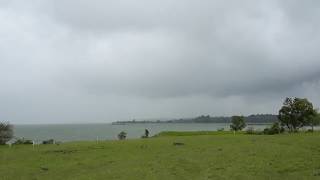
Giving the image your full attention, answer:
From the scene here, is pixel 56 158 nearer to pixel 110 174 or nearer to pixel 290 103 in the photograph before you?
pixel 110 174

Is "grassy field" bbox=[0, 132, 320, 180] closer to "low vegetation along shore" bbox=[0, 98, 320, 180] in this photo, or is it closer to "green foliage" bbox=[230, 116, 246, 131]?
"low vegetation along shore" bbox=[0, 98, 320, 180]

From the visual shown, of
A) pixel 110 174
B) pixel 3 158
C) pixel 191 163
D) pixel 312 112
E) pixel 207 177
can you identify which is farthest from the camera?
pixel 312 112

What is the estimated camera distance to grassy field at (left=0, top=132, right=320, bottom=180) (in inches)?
1286

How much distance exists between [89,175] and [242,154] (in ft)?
48.4

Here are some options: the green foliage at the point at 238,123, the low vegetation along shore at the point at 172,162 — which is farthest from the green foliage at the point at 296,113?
the low vegetation along shore at the point at 172,162

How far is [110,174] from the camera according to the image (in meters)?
34.5

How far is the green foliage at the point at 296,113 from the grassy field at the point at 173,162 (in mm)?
58204

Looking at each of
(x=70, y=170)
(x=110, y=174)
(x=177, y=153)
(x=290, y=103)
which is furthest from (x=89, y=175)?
(x=290, y=103)

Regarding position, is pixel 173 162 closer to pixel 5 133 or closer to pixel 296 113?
pixel 5 133

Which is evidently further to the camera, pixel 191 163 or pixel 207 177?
pixel 191 163

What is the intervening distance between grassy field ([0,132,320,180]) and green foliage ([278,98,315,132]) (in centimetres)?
5820

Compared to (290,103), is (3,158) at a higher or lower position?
lower

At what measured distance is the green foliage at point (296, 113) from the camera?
106875 mm

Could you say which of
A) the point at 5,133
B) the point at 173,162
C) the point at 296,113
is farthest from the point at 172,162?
the point at 296,113
